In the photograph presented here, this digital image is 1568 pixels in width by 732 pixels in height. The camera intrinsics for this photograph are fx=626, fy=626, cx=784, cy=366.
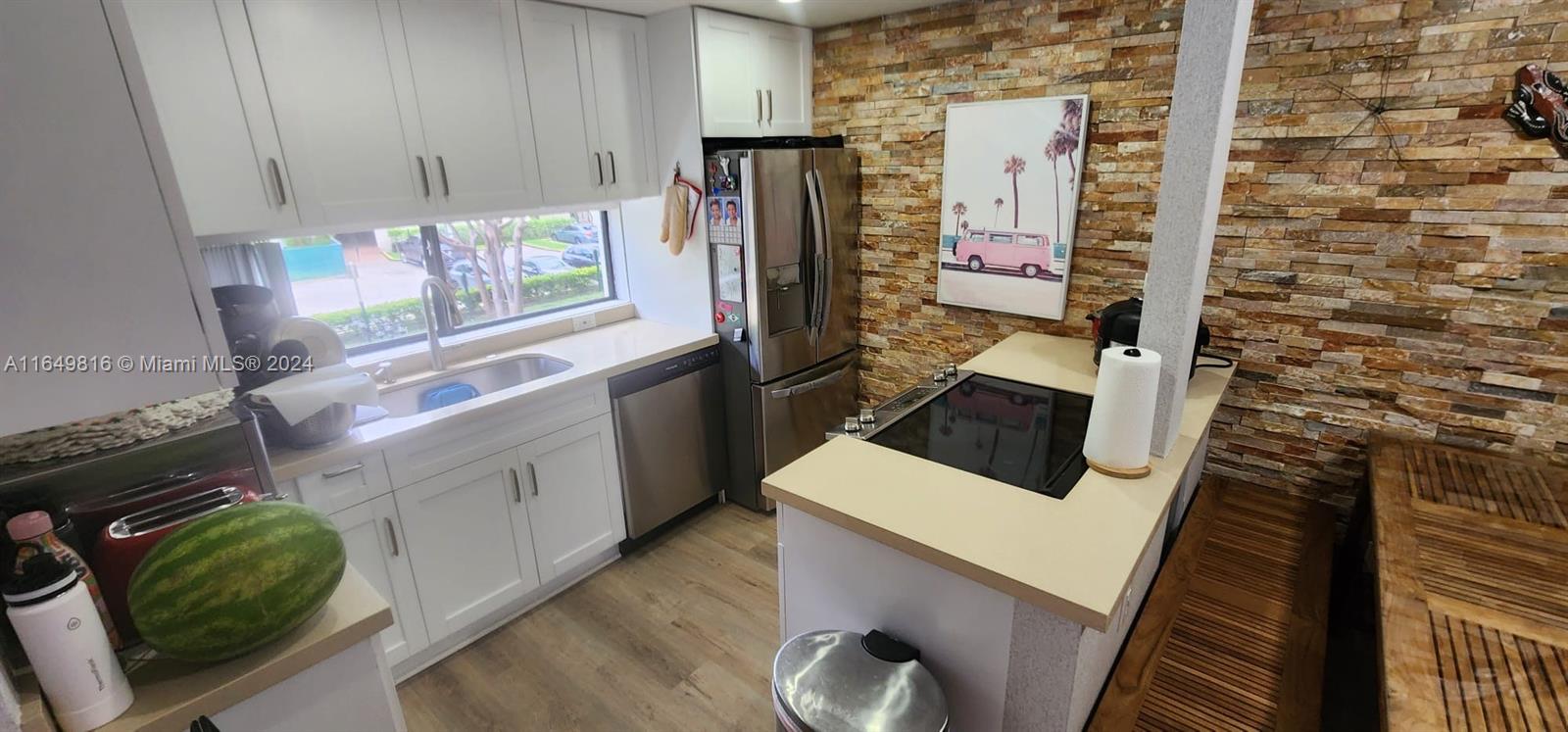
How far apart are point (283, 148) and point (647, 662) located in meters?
1.98

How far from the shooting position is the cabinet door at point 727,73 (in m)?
2.58

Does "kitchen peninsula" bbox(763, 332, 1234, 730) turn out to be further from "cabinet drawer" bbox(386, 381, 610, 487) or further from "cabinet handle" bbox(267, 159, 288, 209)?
"cabinet handle" bbox(267, 159, 288, 209)

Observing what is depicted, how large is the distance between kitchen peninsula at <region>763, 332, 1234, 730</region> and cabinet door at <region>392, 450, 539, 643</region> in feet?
3.90

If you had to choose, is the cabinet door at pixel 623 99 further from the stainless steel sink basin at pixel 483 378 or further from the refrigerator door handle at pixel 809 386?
the refrigerator door handle at pixel 809 386

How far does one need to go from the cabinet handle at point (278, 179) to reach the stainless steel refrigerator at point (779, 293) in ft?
4.79

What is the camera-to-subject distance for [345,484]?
72.9 inches

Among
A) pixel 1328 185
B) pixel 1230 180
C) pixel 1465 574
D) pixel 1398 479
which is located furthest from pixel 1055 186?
pixel 1465 574

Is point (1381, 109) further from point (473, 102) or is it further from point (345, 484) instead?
point (345, 484)

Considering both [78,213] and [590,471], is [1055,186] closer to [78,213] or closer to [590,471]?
[590,471]

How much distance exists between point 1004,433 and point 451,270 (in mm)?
2317

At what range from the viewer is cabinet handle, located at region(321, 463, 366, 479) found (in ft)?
5.90

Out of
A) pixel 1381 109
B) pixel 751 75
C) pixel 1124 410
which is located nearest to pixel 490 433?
pixel 751 75

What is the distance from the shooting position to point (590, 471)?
2.55 m

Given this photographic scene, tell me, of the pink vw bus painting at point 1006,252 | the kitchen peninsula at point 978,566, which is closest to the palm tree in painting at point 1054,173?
the pink vw bus painting at point 1006,252
